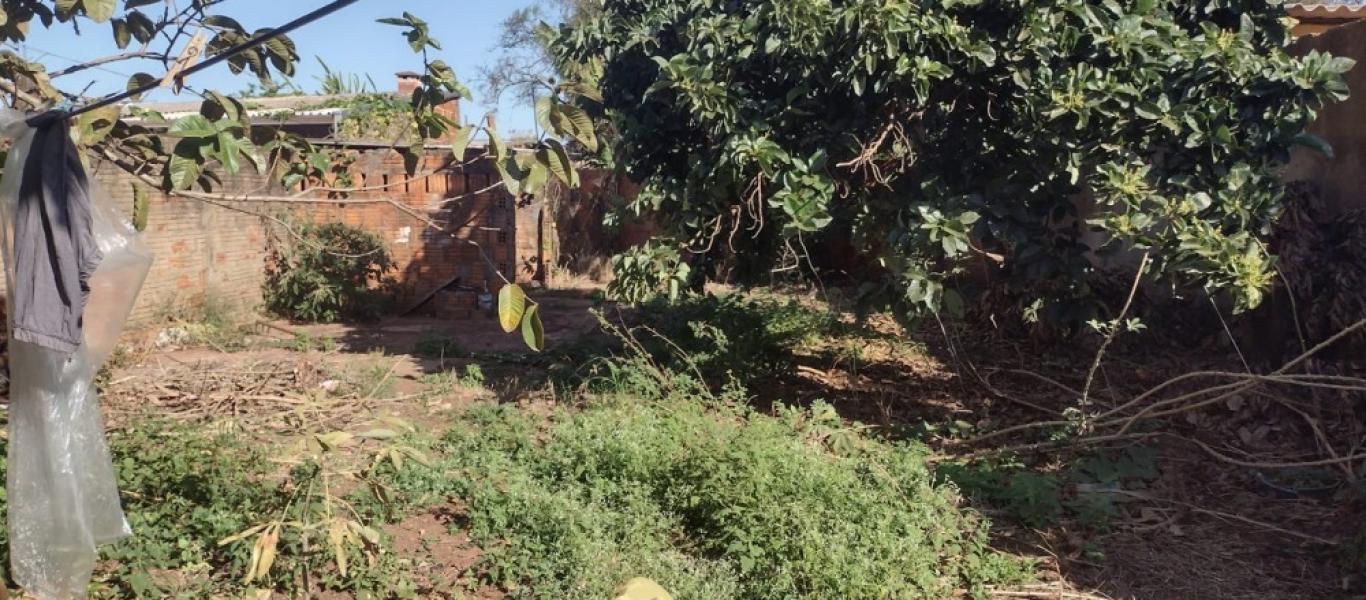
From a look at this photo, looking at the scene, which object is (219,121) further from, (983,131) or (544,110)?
(983,131)

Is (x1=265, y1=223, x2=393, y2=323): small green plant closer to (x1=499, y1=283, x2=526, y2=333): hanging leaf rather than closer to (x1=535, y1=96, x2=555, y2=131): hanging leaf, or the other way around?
(x1=535, y1=96, x2=555, y2=131): hanging leaf

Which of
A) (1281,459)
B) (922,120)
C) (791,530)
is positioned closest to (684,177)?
(922,120)

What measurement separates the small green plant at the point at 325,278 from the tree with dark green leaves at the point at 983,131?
19.3 ft

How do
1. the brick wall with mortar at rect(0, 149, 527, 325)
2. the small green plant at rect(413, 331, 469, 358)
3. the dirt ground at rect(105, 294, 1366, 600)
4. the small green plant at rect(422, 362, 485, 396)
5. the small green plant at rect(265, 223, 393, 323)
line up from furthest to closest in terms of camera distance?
the small green plant at rect(265, 223, 393, 323) < the brick wall with mortar at rect(0, 149, 527, 325) < the small green plant at rect(413, 331, 469, 358) < the small green plant at rect(422, 362, 485, 396) < the dirt ground at rect(105, 294, 1366, 600)

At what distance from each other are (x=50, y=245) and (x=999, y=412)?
18.7 feet

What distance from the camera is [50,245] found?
343 centimetres

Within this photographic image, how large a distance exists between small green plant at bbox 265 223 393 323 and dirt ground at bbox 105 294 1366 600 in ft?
1.58

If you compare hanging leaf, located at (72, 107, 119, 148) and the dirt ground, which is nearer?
hanging leaf, located at (72, 107, 119, 148)

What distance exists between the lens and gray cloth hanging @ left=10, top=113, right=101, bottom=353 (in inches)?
134

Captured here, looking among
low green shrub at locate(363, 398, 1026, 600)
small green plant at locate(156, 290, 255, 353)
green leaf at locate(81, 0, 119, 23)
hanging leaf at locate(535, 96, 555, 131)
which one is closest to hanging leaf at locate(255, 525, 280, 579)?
low green shrub at locate(363, 398, 1026, 600)

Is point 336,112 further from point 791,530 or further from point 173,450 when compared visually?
point 791,530

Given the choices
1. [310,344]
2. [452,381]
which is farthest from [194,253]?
[452,381]

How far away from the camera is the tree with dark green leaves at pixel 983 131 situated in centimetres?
531

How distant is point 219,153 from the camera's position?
3520mm
